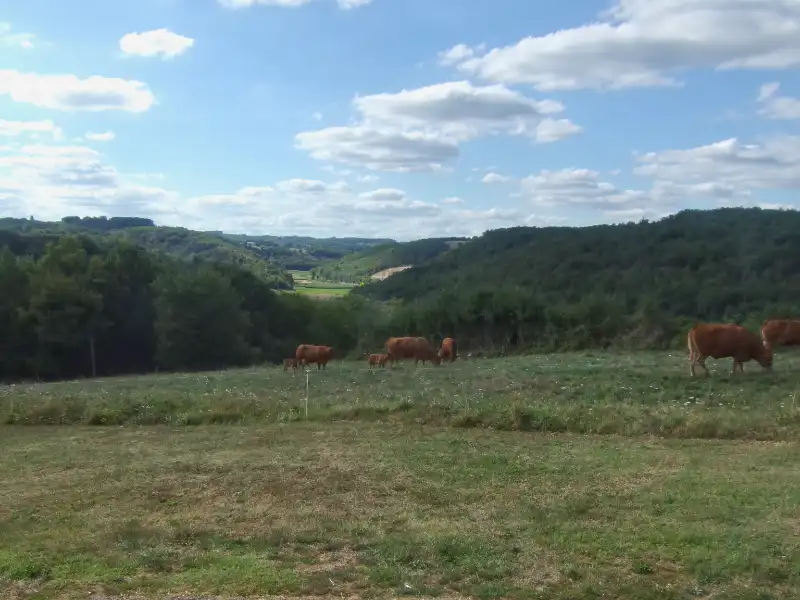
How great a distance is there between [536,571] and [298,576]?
225cm

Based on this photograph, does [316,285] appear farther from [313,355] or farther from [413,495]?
[413,495]

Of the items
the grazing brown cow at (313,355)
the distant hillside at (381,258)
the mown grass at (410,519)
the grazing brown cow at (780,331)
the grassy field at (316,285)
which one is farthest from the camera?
the grassy field at (316,285)

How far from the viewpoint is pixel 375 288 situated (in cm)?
9975

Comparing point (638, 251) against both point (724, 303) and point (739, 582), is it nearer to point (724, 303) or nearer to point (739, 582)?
point (724, 303)

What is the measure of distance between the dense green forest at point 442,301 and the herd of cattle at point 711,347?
377 inches

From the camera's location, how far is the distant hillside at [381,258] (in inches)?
4721

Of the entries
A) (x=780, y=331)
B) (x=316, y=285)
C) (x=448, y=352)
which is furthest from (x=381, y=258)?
(x=780, y=331)

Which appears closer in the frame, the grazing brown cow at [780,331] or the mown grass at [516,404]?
the mown grass at [516,404]

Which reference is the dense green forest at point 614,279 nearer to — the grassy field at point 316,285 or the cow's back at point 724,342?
the cow's back at point 724,342

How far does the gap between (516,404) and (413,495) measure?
254 inches

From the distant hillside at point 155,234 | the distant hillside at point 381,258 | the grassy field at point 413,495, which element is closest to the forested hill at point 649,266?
the distant hillside at point 381,258

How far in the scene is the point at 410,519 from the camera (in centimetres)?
912

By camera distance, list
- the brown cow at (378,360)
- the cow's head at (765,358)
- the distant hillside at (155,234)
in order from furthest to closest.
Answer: the distant hillside at (155,234) → the brown cow at (378,360) → the cow's head at (765,358)

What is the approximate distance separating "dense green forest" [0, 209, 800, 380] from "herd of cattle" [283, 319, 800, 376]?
9585 mm
